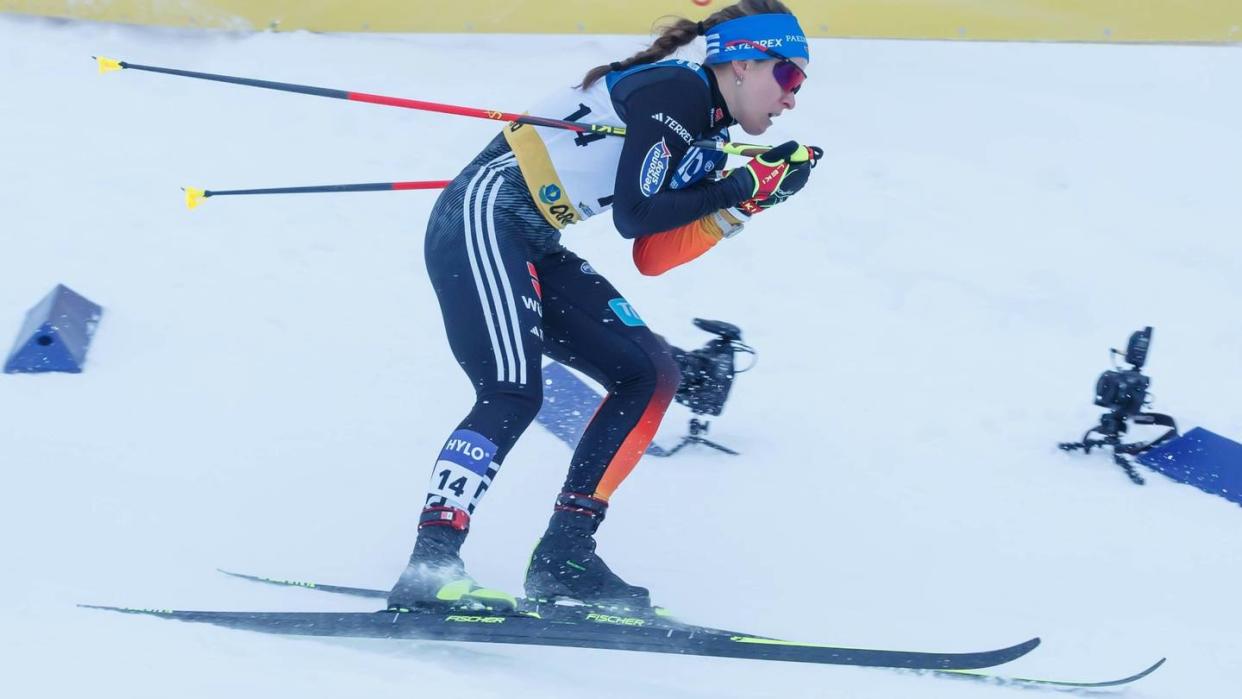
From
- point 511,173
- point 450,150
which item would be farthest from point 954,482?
point 450,150

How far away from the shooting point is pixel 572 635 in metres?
2.87

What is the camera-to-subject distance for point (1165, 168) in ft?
20.6

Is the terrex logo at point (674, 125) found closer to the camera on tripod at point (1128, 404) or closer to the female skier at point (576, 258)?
the female skier at point (576, 258)

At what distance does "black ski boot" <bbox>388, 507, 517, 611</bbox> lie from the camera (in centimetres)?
291

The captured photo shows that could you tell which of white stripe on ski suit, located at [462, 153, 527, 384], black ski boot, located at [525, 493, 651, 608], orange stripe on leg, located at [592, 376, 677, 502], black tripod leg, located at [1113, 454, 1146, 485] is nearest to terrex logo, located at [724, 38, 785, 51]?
white stripe on ski suit, located at [462, 153, 527, 384]

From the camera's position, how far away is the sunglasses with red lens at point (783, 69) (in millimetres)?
3057

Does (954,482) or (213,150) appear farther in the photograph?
(213,150)

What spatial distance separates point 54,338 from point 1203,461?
419cm

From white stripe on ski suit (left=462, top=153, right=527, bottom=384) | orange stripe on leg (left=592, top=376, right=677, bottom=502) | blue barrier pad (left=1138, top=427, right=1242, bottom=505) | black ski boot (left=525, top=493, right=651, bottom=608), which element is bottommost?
black ski boot (left=525, top=493, right=651, bottom=608)

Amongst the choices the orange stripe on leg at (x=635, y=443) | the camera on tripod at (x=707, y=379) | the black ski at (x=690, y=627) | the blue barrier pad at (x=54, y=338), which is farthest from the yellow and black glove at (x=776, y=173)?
the blue barrier pad at (x=54, y=338)

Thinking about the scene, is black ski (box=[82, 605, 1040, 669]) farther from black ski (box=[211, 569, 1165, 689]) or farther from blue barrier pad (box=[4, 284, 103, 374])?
blue barrier pad (box=[4, 284, 103, 374])

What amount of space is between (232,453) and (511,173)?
1.78 m

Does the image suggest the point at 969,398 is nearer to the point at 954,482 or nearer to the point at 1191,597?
the point at 954,482

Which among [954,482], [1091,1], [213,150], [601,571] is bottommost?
[601,571]
